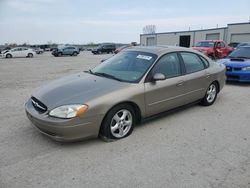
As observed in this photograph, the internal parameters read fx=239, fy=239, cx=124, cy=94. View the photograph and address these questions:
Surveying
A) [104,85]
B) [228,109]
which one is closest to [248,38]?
[228,109]

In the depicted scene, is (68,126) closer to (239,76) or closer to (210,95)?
(210,95)

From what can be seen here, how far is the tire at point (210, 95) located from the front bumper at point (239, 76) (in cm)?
285

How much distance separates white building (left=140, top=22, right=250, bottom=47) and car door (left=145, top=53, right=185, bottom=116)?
35.3 meters

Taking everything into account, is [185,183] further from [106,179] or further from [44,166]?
[44,166]

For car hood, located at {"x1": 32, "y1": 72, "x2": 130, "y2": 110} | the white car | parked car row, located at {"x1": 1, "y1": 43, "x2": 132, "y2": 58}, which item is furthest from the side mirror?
the white car

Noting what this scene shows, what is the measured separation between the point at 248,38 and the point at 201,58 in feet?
112

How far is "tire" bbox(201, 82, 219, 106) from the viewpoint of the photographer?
573 centimetres

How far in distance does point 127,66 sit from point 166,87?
845mm

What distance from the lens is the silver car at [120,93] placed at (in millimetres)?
3486

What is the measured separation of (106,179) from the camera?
2.90 m

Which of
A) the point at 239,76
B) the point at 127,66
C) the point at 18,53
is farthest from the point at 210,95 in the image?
the point at 18,53

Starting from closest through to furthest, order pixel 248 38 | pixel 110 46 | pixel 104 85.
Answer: pixel 104 85, pixel 248 38, pixel 110 46

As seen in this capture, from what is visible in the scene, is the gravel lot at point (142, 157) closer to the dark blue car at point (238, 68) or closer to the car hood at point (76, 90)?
the car hood at point (76, 90)

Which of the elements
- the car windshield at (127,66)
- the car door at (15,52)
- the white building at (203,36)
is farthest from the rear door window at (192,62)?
the white building at (203,36)
